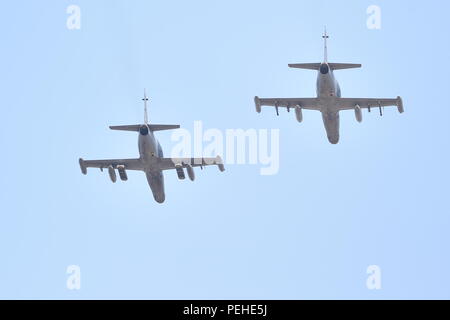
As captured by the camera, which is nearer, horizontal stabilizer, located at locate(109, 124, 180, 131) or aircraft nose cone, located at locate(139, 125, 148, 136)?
aircraft nose cone, located at locate(139, 125, 148, 136)

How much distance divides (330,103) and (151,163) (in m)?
14.4

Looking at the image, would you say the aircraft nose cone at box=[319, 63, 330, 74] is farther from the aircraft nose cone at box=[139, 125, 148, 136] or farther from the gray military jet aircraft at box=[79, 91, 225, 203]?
the aircraft nose cone at box=[139, 125, 148, 136]

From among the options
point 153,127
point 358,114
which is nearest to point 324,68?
point 358,114

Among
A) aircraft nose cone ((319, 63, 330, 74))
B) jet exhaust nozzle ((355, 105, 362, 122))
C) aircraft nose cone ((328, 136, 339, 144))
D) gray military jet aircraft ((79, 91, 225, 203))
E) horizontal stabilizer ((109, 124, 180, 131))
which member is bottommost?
gray military jet aircraft ((79, 91, 225, 203))

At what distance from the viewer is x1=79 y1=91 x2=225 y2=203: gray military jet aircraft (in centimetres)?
7938

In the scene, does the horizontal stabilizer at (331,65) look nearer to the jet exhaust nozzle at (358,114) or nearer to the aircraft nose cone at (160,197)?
the jet exhaust nozzle at (358,114)

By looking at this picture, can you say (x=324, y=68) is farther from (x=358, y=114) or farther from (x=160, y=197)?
(x=160, y=197)

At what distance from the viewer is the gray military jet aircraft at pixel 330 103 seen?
81.3 m

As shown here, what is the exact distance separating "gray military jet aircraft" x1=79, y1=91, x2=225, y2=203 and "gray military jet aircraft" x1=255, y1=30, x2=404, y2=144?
7167 mm

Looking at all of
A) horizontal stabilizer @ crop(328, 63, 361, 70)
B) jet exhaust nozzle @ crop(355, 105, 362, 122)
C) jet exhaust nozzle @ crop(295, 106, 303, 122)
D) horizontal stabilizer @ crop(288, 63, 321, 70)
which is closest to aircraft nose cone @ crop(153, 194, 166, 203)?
jet exhaust nozzle @ crop(295, 106, 303, 122)

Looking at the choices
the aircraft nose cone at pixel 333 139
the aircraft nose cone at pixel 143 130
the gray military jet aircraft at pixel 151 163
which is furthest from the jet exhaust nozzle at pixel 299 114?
the aircraft nose cone at pixel 143 130
